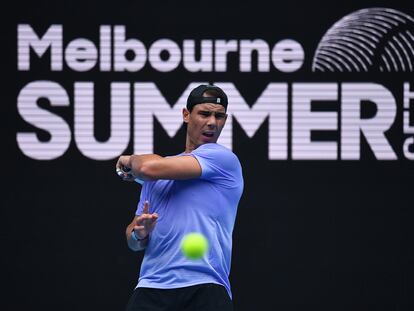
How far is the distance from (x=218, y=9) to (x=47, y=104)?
150 centimetres

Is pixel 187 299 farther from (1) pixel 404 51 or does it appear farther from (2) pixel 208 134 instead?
(1) pixel 404 51

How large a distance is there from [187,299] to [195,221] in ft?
1.26

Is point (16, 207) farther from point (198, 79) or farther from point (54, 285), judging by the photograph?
point (198, 79)

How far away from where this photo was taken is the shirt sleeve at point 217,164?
15.1 ft

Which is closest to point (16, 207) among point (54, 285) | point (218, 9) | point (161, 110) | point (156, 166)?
point (54, 285)

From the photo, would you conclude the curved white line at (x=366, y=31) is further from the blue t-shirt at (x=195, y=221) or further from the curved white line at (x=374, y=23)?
the blue t-shirt at (x=195, y=221)

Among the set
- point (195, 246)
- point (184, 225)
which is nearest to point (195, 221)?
point (184, 225)

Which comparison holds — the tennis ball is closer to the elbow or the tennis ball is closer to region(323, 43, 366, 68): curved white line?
the elbow

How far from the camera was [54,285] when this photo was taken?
23.5 feet

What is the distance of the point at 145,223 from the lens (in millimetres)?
4496

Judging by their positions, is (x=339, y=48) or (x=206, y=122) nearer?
(x=206, y=122)

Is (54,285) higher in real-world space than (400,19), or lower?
lower

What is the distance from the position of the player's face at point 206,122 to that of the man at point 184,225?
101mm

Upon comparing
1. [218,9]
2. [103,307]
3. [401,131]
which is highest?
Answer: [218,9]
